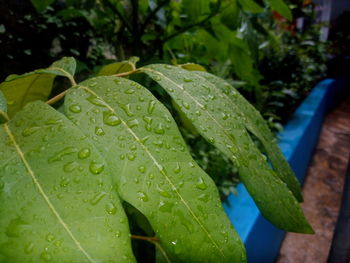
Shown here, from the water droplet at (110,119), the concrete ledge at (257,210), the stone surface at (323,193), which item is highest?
the water droplet at (110,119)

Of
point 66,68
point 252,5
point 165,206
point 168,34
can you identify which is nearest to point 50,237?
point 165,206

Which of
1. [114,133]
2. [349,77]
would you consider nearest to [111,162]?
[114,133]

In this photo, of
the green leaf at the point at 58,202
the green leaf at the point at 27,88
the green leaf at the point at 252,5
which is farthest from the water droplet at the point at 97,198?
the green leaf at the point at 252,5

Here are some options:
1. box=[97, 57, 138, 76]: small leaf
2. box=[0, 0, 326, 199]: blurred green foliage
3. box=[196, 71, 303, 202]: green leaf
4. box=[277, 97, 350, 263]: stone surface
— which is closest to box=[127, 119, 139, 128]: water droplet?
box=[196, 71, 303, 202]: green leaf

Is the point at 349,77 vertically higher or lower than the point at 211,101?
lower

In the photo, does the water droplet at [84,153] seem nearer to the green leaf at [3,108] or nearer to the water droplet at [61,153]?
the water droplet at [61,153]

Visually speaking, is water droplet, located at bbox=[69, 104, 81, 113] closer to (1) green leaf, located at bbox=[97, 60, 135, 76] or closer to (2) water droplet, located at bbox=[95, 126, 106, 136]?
(2) water droplet, located at bbox=[95, 126, 106, 136]

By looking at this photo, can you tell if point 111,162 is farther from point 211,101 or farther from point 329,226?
point 329,226
